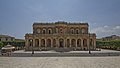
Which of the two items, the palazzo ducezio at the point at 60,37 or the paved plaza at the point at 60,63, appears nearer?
the paved plaza at the point at 60,63

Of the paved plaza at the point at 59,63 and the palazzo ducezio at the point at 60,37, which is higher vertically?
the palazzo ducezio at the point at 60,37

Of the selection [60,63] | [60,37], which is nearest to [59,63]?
[60,63]

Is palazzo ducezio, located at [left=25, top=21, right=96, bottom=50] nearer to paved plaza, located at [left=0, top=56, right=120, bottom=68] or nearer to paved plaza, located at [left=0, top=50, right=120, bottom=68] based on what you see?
paved plaza, located at [left=0, top=50, right=120, bottom=68]

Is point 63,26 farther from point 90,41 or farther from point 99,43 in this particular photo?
point 99,43

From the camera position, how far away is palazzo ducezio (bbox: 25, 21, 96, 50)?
63188mm

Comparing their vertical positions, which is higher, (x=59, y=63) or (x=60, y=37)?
(x=60, y=37)

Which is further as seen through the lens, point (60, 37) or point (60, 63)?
point (60, 37)

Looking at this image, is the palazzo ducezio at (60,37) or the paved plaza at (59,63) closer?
the paved plaza at (59,63)

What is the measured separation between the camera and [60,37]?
62781mm

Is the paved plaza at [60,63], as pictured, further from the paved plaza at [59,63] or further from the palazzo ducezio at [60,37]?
the palazzo ducezio at [60,37]

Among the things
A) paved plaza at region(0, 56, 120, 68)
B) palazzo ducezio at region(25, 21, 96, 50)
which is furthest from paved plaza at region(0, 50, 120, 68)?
palazzo ducezio at region(25, 21, 96, 50)

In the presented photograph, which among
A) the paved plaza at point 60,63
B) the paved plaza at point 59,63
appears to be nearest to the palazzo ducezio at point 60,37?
the paved plaza at point 59,63

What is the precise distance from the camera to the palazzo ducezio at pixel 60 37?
63.2 metres

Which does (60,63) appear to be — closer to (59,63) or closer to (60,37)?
(59,63)
